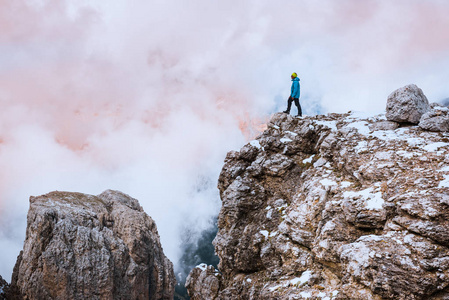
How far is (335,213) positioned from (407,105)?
901cm

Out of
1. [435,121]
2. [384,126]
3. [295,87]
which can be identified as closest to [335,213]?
[384,126]

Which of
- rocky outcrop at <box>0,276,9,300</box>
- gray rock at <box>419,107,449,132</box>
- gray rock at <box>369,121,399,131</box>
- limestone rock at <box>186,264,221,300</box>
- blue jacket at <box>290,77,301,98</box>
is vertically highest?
blue jacket at <box>290,77,301,98</box>

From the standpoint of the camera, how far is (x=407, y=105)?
19.4 metres

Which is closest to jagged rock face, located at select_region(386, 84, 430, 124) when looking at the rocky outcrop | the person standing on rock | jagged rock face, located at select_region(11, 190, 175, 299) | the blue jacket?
the person standing on rock

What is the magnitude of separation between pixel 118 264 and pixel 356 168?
58.2m

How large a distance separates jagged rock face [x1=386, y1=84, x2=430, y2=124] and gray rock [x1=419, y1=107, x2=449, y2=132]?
0.92 meters

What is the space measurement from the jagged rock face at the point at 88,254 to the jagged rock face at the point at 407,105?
5817 cm

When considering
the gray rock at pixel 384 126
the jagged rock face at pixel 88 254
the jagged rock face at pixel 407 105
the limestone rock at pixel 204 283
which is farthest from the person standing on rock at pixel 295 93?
the jagged rock face at pixel 88 254

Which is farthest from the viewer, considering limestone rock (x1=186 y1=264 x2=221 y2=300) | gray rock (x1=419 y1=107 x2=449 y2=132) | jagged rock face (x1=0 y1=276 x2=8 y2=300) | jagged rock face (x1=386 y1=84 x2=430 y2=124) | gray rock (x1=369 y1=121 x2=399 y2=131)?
jagged rock face (x1=0 y1=276 x2=8 y2=300)

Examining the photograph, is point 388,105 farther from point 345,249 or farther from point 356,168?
point 345,249

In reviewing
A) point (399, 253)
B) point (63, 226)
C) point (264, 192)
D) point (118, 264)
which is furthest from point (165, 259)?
point (399, 253)

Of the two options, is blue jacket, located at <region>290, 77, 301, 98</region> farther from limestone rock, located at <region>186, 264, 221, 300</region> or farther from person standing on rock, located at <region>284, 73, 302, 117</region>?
limestone rock, located at <region>186, 264, 221, 300</region>

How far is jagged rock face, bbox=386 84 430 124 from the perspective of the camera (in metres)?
19.2

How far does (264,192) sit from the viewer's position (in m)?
23.0
